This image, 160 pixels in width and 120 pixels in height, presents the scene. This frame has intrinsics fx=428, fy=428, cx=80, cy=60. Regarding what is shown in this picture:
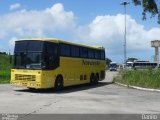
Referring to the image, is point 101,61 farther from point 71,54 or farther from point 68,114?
point 68,114

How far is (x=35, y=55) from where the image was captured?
24.2m

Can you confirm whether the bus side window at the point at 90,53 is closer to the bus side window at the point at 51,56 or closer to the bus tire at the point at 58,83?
the bus tire at the point at 58,83

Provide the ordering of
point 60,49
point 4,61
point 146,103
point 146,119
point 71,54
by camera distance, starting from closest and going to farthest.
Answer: point 146,119, point 146,103, point 60,49, point 71,54, point 4,61

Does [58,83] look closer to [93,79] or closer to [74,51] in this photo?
[74,51]

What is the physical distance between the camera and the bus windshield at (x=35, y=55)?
78.9 ft

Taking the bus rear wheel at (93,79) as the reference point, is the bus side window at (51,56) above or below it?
above

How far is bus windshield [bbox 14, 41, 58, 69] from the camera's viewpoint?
2405cm

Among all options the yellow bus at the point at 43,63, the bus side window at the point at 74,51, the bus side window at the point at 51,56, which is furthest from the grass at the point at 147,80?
the bus side window at the point at 51,56

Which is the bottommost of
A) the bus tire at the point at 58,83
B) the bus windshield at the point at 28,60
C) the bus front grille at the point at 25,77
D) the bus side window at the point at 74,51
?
the bus tire at the point at 58,83

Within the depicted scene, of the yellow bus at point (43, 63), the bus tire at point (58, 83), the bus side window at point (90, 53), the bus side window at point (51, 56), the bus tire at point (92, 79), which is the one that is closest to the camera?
Result: the yellow bus at point (43, 63)

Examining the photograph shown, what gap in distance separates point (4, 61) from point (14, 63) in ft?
177

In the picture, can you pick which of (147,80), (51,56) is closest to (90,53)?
(147,80)

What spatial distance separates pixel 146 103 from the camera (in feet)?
62.5

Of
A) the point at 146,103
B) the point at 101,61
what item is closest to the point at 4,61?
the point at 101,61
